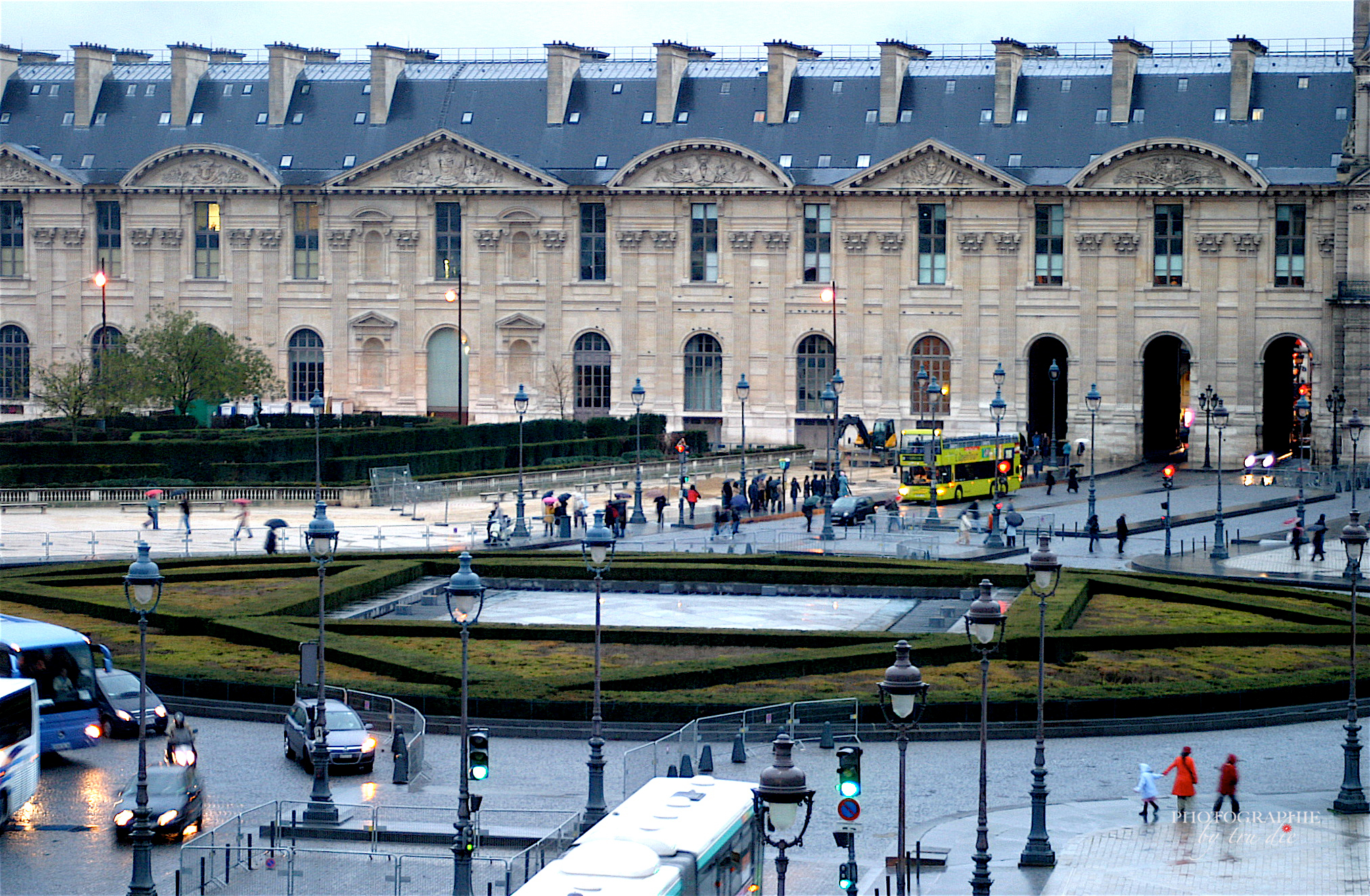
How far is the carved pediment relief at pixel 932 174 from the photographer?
86.5 meters

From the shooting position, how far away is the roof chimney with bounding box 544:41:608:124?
93000 mm

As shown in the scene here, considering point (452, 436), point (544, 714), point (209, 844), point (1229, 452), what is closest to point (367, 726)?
point (544, 714)

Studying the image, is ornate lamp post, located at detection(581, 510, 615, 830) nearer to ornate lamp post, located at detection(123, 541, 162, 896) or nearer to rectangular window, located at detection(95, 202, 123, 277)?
ornate lamp post, located at detection(123, 541, 162, 896)

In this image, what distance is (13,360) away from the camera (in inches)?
3890

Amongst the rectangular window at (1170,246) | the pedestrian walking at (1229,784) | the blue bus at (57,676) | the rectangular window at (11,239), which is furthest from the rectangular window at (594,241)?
the pedestrian walking at (1229,784)

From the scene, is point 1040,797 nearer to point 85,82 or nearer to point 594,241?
point 594,241

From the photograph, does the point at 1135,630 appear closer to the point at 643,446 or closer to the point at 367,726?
the point at 367,726

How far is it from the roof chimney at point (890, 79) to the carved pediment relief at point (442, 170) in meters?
14.4

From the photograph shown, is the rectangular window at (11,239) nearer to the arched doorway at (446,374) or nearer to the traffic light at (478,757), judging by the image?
the arched doorway at (446,374)

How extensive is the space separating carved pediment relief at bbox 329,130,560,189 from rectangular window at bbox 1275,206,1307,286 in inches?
1191

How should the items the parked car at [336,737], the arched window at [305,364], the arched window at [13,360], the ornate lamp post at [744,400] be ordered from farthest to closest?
the arched window at [13,360] < the arched window at [305,364] < the ornate lamp post at [744,400] < the parked car at [336,737]

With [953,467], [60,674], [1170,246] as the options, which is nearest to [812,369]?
[1170,246]

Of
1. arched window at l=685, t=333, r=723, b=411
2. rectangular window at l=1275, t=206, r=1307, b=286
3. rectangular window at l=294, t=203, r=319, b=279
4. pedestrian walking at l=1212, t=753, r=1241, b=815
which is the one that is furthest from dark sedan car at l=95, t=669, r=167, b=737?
rectangular window at l=294, t=203, r=319, b=279

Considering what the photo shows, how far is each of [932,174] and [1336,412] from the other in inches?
825
